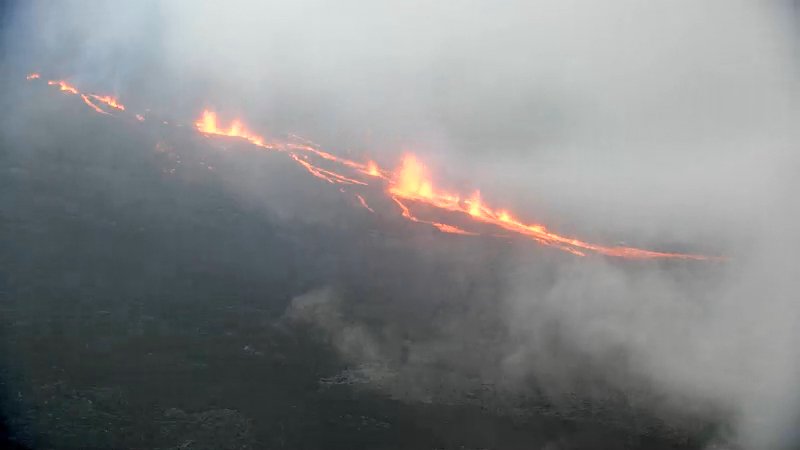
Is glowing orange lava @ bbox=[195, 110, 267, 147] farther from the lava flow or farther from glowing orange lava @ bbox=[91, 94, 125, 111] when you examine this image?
glowing orange lava @ bbox=[91, 94, 125, 111]

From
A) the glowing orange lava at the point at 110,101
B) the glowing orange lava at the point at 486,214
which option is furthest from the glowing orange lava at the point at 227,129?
the glowing orange lava at the point at 486,214

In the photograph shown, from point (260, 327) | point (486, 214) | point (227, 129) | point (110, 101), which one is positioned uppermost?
point (110, 101)

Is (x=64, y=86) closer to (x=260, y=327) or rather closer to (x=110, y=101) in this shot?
(x=110, y=101)

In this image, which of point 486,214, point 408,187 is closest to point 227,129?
point 408,187

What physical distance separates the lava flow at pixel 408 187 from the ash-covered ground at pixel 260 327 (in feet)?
3.67

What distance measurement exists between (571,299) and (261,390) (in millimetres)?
11020

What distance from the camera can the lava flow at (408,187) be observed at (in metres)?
27.2

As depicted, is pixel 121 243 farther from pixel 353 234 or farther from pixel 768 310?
pixel 768 310

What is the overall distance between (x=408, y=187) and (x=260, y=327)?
42.1 feet

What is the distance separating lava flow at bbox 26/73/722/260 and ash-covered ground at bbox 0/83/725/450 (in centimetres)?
112

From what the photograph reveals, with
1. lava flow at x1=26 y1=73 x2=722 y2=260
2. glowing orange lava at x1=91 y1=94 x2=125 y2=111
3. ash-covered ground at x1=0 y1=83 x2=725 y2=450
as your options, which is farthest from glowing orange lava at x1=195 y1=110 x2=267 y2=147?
ash-covered ground at x1=0 y1=83 x2=725 y2=450

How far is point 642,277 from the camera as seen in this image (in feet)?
83.0

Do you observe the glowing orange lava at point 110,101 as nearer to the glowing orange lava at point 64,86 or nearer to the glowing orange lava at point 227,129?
the glowing orange lava at point 64,86

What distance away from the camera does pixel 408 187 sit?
30.5 meters
